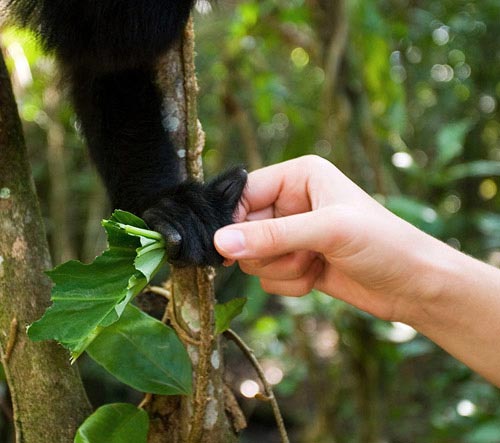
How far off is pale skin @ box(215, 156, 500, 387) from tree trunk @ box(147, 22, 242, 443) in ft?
0.22

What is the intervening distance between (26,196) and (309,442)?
1.82 meters

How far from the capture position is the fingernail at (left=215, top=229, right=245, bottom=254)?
765 millimetres

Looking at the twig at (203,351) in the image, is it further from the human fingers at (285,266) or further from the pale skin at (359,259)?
the human fingers at (285,266)

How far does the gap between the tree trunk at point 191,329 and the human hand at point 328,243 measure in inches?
2.5

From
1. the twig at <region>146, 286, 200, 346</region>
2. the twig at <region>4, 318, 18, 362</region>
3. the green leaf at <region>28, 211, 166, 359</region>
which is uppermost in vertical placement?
the green leaf at <region>28, 211, 166, 359</region>

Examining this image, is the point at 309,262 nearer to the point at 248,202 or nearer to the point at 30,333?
the point at 248,202

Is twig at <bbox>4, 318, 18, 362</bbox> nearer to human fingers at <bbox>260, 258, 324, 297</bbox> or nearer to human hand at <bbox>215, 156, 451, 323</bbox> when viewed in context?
human hand at <bbox>215, 156, 451, 323</bbox>

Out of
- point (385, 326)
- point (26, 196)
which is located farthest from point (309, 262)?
point (385, 326)

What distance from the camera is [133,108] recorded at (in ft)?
3.55

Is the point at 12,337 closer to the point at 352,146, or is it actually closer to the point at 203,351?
the point at 203,351

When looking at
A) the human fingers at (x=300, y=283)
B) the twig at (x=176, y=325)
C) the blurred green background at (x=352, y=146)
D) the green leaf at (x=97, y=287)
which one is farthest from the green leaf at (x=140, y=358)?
the blurred green background at (x=352, y=146)

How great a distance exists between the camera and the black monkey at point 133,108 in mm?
869

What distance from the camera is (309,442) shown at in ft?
7.83

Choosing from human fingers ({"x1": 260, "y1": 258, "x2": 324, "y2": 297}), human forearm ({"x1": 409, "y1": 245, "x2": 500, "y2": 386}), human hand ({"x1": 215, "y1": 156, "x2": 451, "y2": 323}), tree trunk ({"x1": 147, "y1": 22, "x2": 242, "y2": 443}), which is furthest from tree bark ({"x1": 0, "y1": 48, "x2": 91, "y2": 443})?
human forearm ({"x1": 409, "y1": 245, "x2": 500, "y2": 386})
